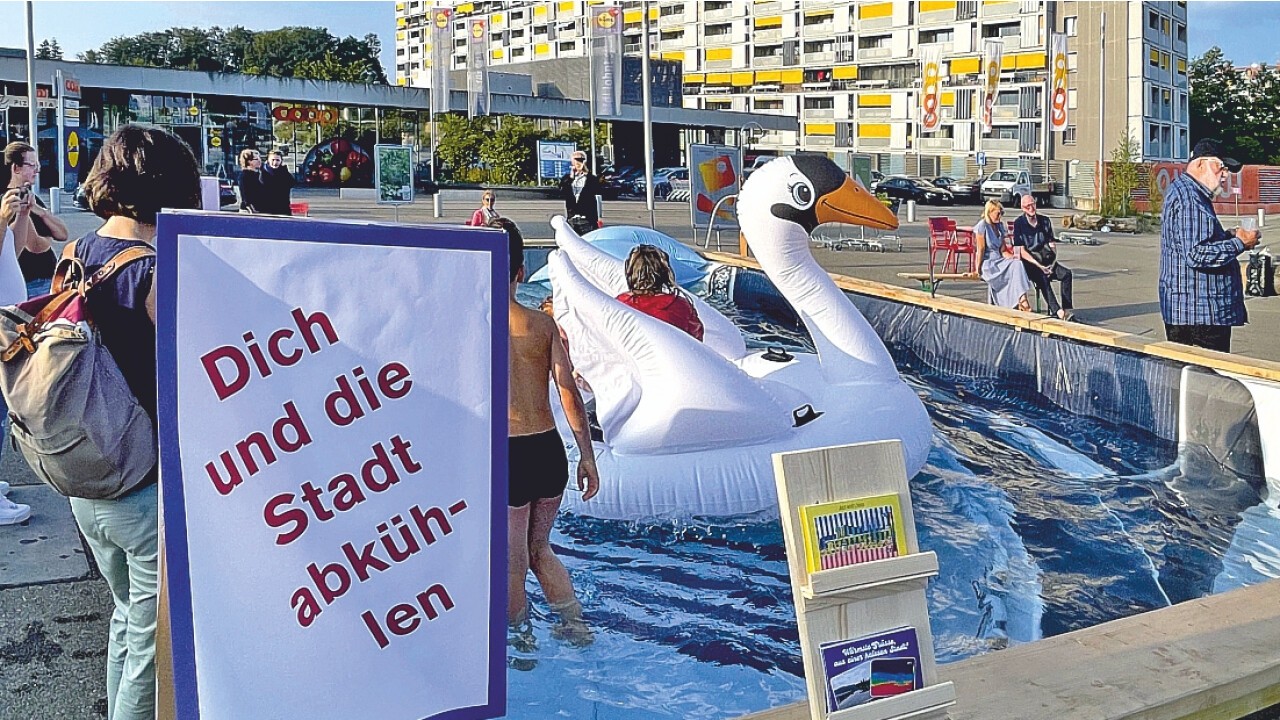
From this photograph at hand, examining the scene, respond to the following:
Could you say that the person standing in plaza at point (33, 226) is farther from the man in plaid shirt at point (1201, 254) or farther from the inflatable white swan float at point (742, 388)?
the man in plaid shirt at point (1201, 254)

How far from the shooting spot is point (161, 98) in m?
42.1

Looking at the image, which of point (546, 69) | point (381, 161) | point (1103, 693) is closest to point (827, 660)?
point (1103, 693)

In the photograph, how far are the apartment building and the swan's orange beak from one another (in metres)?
43.4

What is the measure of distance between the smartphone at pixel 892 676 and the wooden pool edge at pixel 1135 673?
288 mm

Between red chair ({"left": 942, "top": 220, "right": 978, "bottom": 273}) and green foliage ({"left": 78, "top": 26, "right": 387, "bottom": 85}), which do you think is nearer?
red chair ({"left": 942, "top": 220, "right": 978, "bottom": 273})

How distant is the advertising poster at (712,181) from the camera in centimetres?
2058

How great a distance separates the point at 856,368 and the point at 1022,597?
5.60 feet

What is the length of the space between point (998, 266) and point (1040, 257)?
19.5 inches

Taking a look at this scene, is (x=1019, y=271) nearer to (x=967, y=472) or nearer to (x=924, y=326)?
(x=924, y=326)

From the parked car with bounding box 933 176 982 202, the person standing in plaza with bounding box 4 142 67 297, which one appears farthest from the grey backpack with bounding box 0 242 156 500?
the parked car with bounding box 933 176 982 202

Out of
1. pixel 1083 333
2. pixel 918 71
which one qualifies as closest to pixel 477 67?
pixel 1083 333

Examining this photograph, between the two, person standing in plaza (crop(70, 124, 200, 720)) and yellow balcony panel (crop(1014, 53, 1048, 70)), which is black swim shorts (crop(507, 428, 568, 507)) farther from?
yellow balcony panel (crop(1014, 53, 1048, 70))

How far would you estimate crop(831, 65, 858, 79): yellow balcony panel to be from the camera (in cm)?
7544

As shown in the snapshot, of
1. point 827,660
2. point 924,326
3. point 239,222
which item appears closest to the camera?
point 239,222
